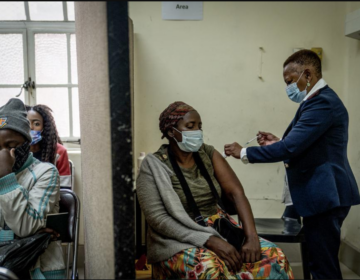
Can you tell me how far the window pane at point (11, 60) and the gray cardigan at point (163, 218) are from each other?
6.13 ft

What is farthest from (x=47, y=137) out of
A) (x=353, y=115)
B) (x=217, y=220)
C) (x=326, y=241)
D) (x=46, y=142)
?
(x=353, y=115)

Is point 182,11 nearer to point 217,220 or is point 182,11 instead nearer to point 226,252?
point 217,220

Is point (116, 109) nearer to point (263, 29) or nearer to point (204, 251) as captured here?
point (204, 251)

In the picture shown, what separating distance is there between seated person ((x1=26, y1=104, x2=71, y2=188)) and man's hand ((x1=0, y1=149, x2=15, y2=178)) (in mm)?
1025

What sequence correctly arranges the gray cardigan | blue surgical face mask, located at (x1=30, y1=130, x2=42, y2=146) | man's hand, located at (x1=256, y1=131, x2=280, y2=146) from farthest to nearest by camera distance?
blue surgical face mask, located at (x1=30, y1=130, x2=42, y2=146) → man's hand, located at (x1=256, y1=131, x2=280, y2=146) → the gray cardigan

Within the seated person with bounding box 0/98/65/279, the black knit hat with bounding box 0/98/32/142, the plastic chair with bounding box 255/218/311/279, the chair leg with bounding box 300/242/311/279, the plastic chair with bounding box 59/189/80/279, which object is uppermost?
the black knit hat with bounding box 0/98/32/142

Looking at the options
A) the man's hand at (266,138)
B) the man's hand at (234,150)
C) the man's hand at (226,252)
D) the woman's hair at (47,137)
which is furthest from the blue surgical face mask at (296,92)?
the woman's hair at (47,137)

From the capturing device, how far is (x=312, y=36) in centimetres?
302

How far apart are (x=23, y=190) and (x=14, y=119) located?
1.08 feet

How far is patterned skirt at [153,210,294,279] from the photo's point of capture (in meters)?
1.51

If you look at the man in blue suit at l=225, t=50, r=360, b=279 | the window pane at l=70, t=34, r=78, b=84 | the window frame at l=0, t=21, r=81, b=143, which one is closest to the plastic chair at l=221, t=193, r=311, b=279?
the man in blue suit at l=225, t=50, r=360, b=279

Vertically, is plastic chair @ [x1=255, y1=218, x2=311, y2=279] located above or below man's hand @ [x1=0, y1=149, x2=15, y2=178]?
below

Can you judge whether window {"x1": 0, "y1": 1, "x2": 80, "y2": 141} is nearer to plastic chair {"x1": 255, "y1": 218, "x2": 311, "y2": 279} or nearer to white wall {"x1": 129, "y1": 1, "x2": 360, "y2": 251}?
white wall {"x1": 129, "y1": 1, "x2": 360, "y2": 251}

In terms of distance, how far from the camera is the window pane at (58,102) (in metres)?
3.07
